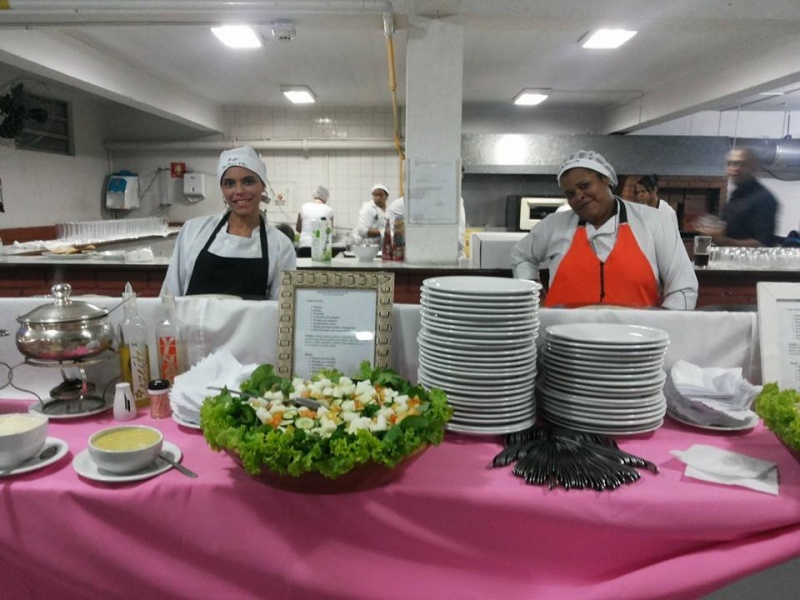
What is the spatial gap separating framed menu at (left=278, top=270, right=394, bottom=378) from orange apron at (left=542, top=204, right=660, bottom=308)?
0.92m

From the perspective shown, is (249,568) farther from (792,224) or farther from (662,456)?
(792,224)

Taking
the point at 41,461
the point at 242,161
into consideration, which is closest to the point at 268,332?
the point at 41,461

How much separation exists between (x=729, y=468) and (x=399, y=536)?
2.24 feet

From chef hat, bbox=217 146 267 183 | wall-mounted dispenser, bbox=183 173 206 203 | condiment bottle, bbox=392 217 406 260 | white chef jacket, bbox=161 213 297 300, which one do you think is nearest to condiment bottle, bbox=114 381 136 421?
white chef jacket, bbox=161 213 297 300

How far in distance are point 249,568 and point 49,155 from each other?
23.2ft

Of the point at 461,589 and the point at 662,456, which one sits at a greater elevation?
the point at 662,456

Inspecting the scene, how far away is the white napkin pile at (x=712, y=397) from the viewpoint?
52.6 inches

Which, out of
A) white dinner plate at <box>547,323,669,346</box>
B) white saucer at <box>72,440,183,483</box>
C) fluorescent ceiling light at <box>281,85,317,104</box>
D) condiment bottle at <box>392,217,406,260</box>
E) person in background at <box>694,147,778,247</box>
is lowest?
white saucer at <box>72,440,183,483</box>

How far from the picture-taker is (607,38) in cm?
473

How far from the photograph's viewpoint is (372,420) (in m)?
1.09

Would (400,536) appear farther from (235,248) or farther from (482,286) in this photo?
(235,248)

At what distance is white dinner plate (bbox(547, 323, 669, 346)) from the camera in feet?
4.15

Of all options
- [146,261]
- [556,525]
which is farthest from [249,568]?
[146,261]

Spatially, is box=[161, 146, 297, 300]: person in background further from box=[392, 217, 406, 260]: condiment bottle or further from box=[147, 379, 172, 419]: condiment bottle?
box=[392, 217, 406, 260]: condiment bottle
